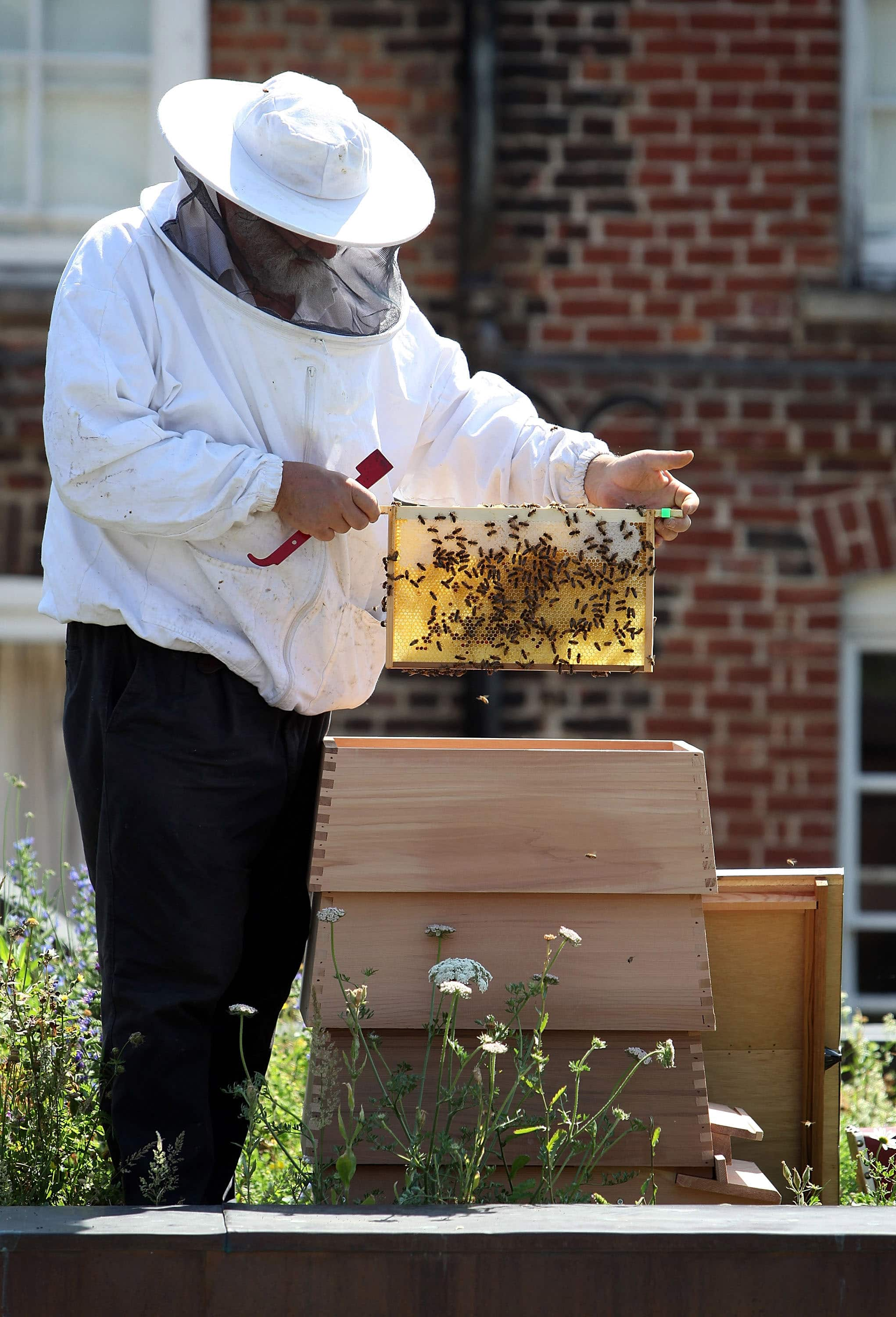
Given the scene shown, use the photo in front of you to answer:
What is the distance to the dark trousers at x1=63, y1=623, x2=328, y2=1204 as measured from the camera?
7.43 ft

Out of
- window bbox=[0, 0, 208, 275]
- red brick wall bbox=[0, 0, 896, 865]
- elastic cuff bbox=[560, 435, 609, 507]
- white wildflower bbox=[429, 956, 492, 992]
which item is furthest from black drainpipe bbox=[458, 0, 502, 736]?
white wildflower bbox=[429, 956, 492, 992]

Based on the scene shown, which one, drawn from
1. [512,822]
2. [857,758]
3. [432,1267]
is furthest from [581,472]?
[857,758]

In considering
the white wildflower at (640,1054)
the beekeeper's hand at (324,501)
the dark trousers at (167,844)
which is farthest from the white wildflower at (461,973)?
the beekeeper's hand at (324,501)

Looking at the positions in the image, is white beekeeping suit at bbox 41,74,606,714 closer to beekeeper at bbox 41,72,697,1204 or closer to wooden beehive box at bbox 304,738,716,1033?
beekeeper at bbox 41,72,697,1204

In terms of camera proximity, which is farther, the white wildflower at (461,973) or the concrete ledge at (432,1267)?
the white wildflower at (461,973)

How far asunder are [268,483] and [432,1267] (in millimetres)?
1158

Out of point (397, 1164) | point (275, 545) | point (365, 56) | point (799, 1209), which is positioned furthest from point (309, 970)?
point (365, 56)

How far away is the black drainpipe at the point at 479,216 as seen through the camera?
490cm

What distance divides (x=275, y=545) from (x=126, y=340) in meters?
0.40

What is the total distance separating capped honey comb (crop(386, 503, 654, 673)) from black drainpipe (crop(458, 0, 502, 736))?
2.44 meters

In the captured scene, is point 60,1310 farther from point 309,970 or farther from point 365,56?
point 365,56

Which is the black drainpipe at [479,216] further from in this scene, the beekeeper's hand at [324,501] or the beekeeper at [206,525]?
the beekeeper's hand at [324,501]

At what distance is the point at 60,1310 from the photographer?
5.92 ft

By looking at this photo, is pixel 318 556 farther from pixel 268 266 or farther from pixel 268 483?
pixel 268 266
